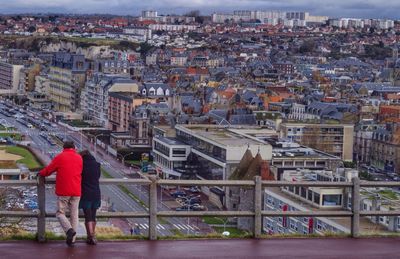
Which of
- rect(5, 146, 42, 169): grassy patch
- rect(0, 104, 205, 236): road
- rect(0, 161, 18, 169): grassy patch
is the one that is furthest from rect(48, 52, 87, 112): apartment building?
rect(0, 161, 18, 169): grassy patch

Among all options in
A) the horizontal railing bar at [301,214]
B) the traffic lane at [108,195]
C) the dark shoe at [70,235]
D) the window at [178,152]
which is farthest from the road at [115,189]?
the window at [178,152]

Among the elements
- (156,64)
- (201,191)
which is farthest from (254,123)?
(156,64)

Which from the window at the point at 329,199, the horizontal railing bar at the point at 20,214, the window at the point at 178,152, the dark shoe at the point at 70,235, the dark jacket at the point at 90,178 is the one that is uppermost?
the dark jacket at the point at 90,178

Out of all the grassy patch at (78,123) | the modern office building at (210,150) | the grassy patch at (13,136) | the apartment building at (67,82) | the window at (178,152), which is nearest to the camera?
the modern office building at (210,150)

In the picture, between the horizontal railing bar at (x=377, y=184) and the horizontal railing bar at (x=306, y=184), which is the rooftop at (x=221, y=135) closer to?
the horizontal railing bar at (x=377, y=184)

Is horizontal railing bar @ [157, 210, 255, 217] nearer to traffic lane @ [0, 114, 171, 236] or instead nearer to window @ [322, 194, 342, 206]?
traffic lane @ [0, 114, 171, 236]

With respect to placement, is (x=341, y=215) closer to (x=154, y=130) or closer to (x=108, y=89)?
(x=154, y=130)
